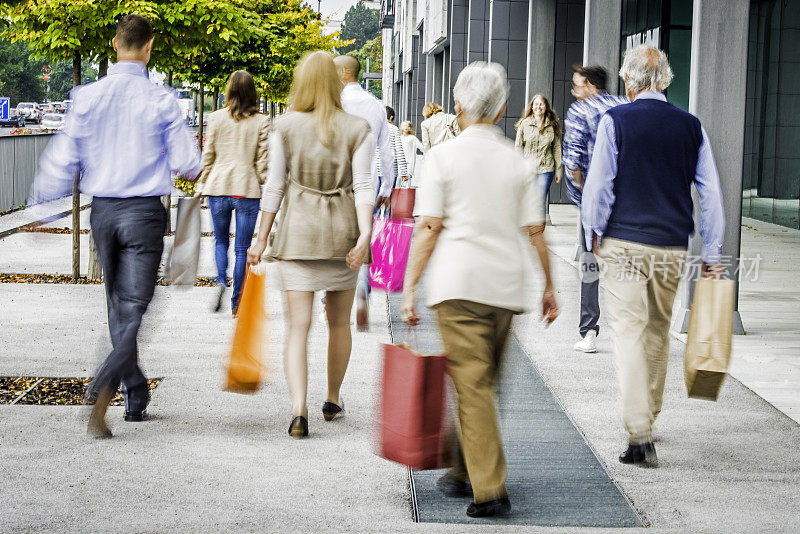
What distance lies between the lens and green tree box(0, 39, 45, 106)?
10900 cm

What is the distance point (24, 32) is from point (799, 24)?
13166 mm

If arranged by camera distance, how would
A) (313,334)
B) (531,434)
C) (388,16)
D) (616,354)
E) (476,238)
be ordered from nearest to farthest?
1. (476,238)
2. (616,354)
3. (531,434)
4. (313,334)
5. (388,16)

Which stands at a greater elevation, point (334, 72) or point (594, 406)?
point (334, 72)

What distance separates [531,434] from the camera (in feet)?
18.7

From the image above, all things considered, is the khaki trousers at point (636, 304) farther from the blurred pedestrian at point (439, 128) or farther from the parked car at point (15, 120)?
the parked car at point (15, 120)

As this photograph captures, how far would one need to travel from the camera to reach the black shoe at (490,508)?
4.32m

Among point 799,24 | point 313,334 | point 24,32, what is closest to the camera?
point 313,334

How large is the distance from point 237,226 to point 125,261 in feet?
11.3

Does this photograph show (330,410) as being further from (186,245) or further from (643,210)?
(643,210)

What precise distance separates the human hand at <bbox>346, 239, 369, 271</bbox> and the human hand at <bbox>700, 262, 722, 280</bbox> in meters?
1.67

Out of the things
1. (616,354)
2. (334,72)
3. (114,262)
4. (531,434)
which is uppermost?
(334,72)

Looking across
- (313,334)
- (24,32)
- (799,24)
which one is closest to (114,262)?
(313,334)

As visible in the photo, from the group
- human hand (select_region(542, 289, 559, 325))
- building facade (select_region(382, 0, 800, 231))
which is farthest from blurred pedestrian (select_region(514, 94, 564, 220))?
human hand (select_region(542, 289, 559, 325))

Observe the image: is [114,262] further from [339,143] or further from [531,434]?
[531,434]
